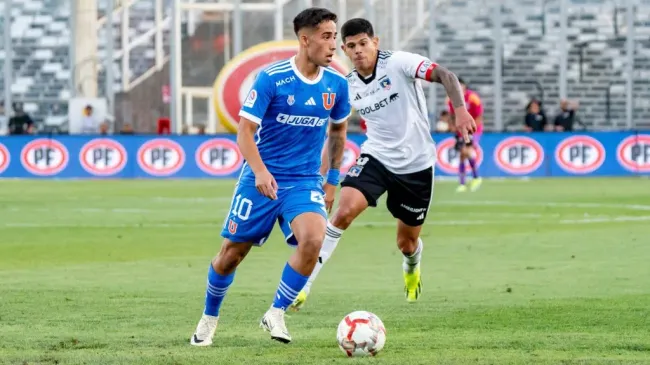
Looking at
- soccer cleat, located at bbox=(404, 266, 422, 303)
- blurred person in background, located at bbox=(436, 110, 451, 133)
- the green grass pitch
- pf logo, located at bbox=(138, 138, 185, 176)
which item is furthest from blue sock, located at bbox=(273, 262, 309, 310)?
blurred person in background, located at bbox=(436, 110, 451, 133)

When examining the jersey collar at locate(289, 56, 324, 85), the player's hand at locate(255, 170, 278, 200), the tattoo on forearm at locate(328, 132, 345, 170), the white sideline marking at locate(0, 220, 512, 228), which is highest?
the jersey collar at locate(289, 56, 324, 85)

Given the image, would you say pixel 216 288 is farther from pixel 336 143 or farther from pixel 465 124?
pixel 465 124

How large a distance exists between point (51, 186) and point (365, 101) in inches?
845

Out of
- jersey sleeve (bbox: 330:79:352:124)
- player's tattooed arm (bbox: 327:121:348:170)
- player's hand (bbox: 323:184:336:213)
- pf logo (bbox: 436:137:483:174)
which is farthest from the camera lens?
pf logo (bbox: 436:137:483:174)

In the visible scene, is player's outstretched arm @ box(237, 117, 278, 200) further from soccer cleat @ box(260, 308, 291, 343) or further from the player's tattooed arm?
the player's tattooed arm

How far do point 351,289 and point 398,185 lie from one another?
1069 millimetres

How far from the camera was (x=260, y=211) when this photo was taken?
345 inches

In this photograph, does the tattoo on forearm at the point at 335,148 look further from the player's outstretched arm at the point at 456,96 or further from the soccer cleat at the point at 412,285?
the soccer cleat at the point at 412,285

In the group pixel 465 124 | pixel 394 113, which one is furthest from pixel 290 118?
pixel 394 113

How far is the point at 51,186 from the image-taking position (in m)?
32.0

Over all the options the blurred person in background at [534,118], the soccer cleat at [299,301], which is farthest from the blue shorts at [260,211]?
the blurred person in background at [534,118]

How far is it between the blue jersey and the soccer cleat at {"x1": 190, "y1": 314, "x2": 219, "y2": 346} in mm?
876

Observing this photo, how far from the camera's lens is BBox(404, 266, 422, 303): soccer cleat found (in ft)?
37.3

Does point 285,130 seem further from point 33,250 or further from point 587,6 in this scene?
point 587,6
